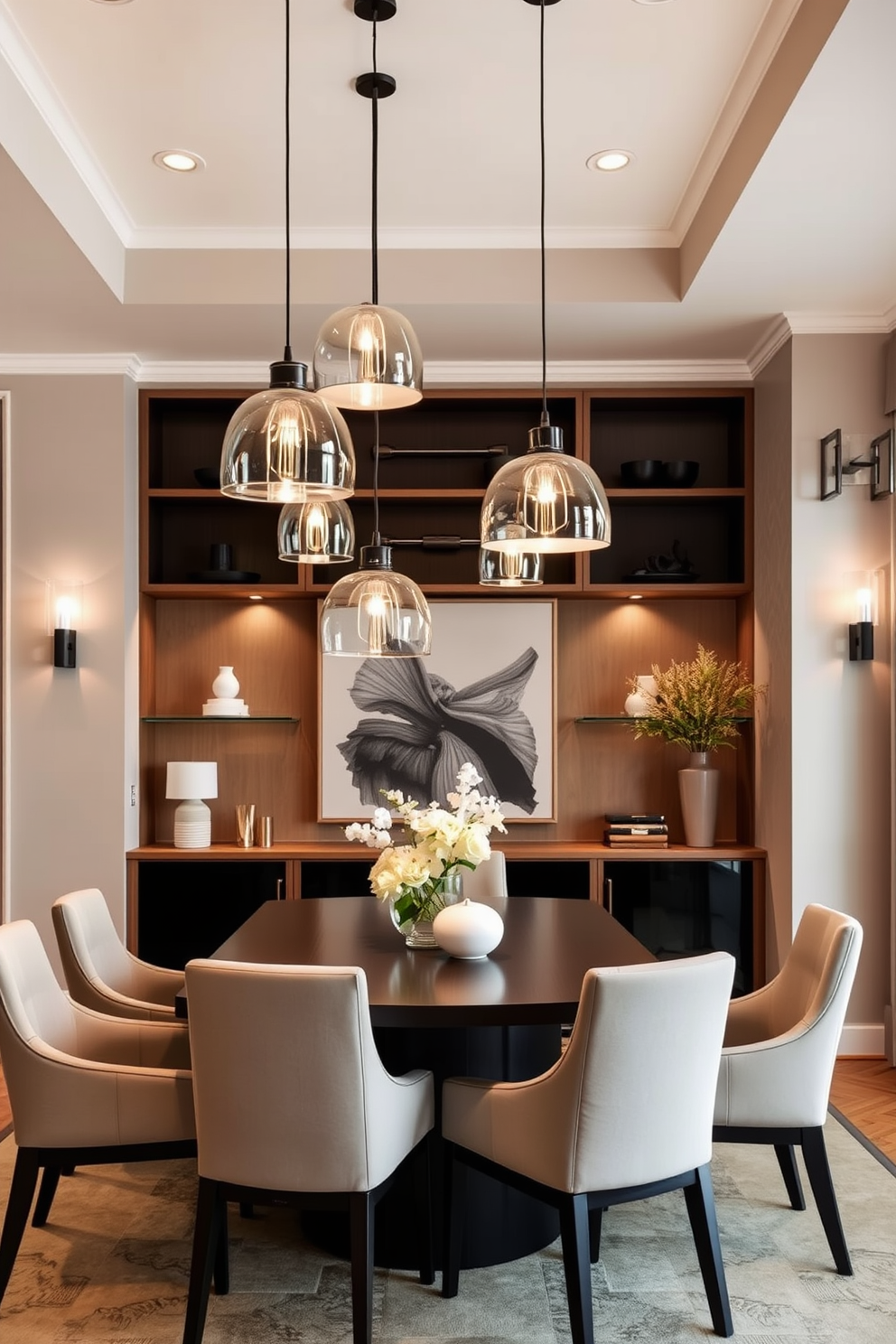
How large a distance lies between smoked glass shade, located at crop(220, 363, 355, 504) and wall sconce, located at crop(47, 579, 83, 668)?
283 centimetres

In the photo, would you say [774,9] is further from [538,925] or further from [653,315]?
[538,925]

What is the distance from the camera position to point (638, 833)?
15.7ft

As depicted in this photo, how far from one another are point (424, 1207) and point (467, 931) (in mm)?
626

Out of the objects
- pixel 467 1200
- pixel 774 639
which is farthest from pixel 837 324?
pixel 467 1200

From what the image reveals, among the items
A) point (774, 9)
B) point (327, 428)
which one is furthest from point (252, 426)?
point (774, 9)

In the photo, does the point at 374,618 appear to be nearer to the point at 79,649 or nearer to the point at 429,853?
the point at 429,853

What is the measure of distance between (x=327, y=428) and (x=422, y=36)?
1486 mm

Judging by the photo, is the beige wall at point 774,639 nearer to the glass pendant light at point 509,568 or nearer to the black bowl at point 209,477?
the glass pendant light at point 509,568

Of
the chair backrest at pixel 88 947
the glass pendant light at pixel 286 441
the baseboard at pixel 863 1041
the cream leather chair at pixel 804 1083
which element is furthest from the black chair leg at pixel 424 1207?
the baseboard at pixel 863 1041

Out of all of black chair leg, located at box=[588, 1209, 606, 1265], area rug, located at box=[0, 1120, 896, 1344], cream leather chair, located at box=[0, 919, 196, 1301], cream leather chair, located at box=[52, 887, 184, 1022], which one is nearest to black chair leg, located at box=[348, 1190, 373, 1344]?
area rug, located at box=[0, 1120, 896, 1344]

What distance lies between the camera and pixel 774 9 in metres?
2.79

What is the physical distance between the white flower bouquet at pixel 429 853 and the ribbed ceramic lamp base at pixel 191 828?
1968 millimetres

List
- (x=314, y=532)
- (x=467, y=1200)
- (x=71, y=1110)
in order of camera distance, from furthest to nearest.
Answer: (x=314, y=532)
(x=467, y=1200)
(x=71, y=1110)

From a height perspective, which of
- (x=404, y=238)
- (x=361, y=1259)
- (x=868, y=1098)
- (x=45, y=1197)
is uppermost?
(x=404, y=238)
